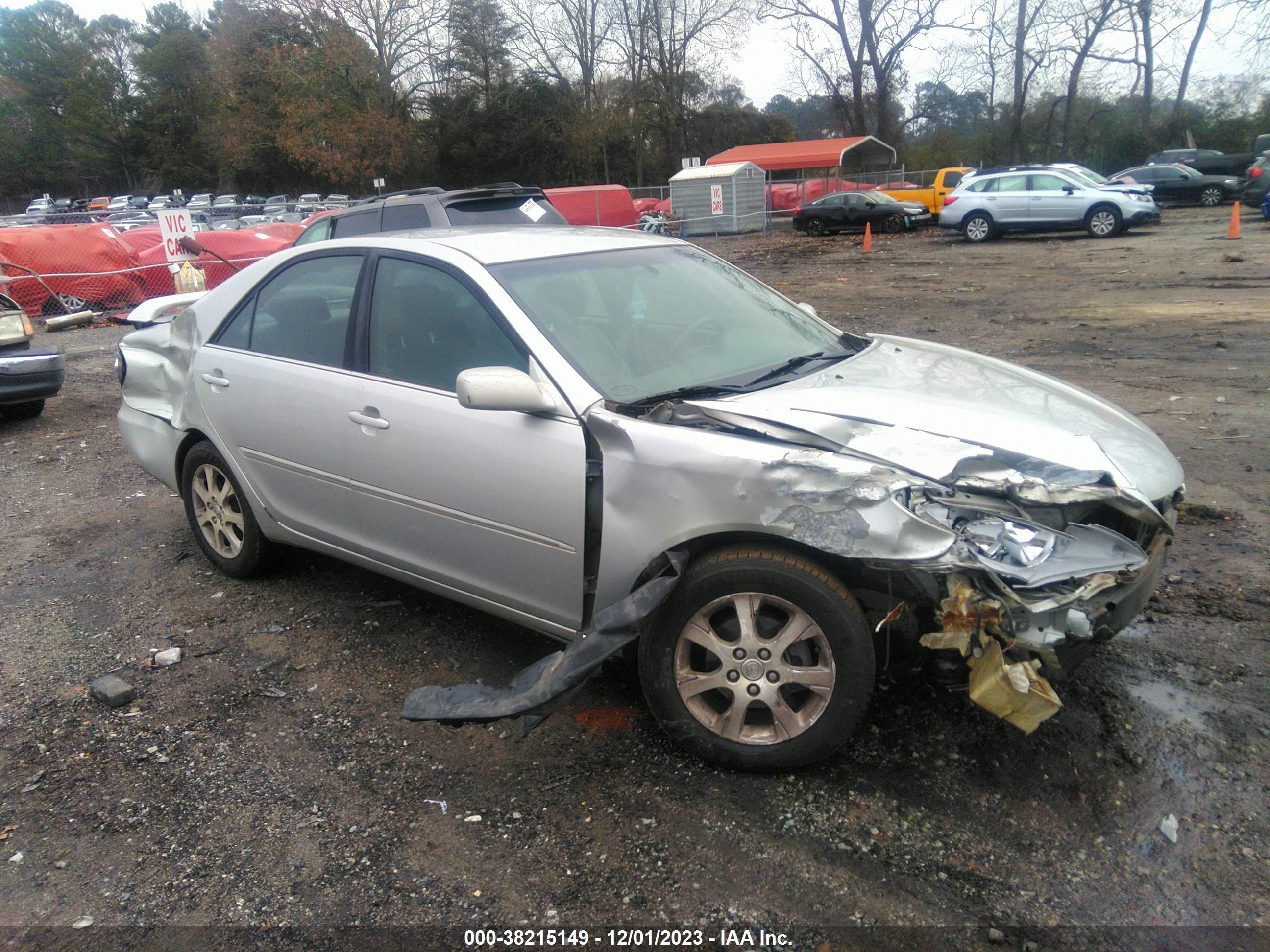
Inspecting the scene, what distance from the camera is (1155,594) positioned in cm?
392

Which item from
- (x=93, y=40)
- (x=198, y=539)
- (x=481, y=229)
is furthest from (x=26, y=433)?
(x=93, y=40)

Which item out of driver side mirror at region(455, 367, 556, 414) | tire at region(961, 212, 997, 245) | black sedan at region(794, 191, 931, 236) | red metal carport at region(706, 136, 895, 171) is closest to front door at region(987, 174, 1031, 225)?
tire at region(961, 212, 997, 245)

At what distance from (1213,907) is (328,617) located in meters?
3.47

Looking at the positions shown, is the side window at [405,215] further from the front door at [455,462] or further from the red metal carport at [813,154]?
the red metal carport at [813,154]

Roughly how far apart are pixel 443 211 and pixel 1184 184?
26.8 metres

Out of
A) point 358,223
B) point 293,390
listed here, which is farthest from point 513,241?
point 358,223

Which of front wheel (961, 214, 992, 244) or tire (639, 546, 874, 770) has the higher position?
front wheel (961, 214, 992, 244)

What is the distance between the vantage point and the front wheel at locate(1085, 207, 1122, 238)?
21.0 m

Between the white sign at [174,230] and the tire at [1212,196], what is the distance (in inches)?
1091

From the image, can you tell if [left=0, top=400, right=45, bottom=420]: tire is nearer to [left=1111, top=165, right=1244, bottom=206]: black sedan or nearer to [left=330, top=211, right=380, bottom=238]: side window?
[left=330, top=211, right=380, bottom=238]: side window

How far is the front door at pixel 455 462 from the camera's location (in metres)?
3.04

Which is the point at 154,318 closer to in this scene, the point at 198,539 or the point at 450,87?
the point at 198,539

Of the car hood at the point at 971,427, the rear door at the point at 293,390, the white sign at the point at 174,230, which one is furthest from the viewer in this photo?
the white sign at the point at 174,230

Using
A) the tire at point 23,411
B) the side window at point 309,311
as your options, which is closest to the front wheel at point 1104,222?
the tire at point 23,411
